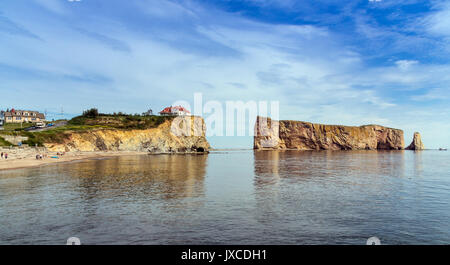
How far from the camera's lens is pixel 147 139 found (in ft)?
343

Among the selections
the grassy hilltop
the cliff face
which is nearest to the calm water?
the cliff face

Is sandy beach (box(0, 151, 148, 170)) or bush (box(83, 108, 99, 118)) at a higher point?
bush (box(83, 108, 99, 118))

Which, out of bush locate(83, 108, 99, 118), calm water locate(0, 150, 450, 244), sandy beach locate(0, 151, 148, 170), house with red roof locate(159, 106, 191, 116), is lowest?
calm water locate(0, 150, 450, 244)

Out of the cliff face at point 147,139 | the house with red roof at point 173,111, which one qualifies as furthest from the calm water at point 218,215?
the house with red roof at point 173,111

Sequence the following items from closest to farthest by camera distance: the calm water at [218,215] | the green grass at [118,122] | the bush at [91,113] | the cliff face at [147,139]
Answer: the calm water at [218,215]
the cliff face at [147,139]
the green grass at [118,122]
the bush at [91,113]

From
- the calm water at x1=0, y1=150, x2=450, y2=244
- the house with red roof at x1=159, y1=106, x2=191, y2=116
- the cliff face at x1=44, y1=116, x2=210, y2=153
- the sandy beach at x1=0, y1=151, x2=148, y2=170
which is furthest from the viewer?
the house with red roof at x1=159, y1=106, x2=191, y2=116

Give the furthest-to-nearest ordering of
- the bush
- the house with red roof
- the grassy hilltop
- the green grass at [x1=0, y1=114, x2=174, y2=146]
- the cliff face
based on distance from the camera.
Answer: the house with red roof, the bush, the grassy hilltop, the green grass at [x1=0, y1=114, x2=174, y2=146], the cliff face

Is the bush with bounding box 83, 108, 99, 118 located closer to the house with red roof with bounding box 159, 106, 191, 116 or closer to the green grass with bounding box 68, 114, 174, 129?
the green grass with bounding box 68, 114, 174, 129

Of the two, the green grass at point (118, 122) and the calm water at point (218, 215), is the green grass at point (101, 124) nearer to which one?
the green grass at point (118, 122)

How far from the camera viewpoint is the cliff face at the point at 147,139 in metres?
80.1

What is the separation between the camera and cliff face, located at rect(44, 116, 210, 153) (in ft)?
263

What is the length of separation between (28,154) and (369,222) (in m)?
65.5
